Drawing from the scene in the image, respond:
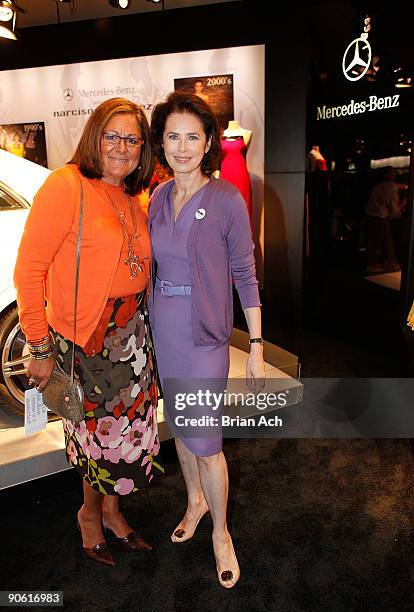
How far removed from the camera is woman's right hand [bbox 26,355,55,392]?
1.92m

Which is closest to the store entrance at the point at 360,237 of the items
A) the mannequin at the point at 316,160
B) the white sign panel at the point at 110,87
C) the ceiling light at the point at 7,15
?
the mannequin at the point at 316,160

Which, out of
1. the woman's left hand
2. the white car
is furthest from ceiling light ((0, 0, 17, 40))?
the woman's left hand

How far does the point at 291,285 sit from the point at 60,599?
4207 millimetres

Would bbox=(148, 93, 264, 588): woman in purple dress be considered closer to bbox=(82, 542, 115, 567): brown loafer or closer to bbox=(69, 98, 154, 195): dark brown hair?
bbox=(69, 98, 154, 195): dark brown hair

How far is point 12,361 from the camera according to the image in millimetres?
2828

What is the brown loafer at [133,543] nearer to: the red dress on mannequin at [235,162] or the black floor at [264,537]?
the black floor at [264,537]

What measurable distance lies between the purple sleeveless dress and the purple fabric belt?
0.04ft

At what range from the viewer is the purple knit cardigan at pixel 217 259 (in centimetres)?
198

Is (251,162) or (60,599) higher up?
(251,162)

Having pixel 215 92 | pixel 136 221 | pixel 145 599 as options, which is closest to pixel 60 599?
pixel 145 599

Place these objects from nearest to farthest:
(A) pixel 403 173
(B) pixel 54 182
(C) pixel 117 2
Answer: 1. (B) pixel 54 182
2. (A) pixel 403 173
3. (C) pixel 117 2

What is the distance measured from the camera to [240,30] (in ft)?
18.5

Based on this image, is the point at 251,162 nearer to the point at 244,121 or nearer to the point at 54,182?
the point at 244,121

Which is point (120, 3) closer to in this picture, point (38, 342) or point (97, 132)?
point (97, 132)
